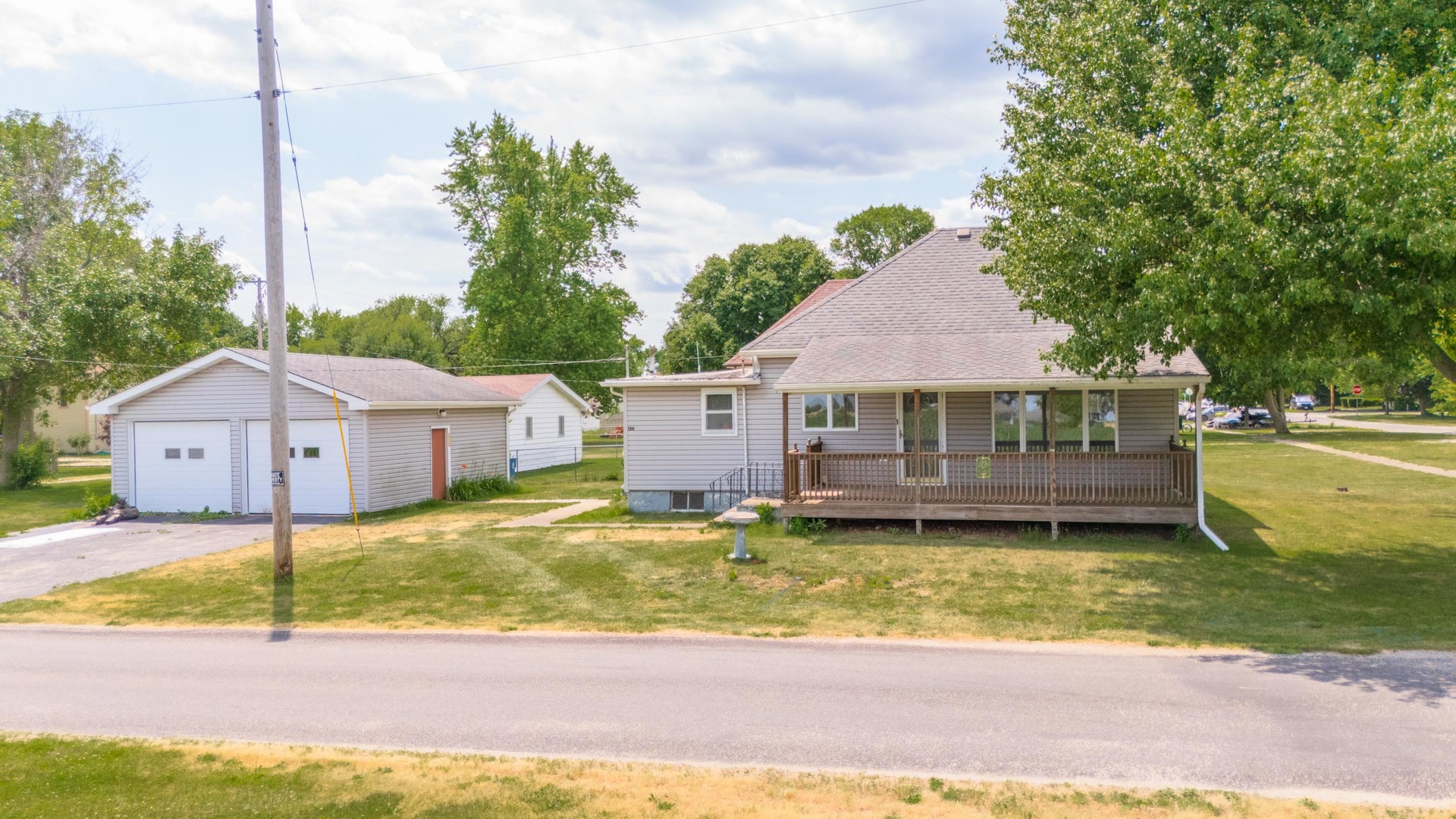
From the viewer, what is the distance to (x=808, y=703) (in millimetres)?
7734

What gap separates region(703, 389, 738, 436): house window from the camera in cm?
2039

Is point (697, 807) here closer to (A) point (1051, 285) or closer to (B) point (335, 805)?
(B) point (335, 805)

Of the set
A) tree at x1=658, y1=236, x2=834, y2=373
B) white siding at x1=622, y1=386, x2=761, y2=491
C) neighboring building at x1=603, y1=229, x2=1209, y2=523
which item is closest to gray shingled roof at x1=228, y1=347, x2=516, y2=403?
white siding at x1=622, y1=386, x2=761, y2=491

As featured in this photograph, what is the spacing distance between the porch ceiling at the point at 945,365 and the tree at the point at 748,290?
106 feet

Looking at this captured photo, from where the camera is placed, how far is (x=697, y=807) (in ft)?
18.6

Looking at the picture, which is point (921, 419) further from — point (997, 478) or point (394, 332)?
point (394, 332)

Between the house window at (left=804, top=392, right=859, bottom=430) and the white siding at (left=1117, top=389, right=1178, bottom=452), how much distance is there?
17.3 ft

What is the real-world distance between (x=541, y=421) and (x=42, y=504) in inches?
646

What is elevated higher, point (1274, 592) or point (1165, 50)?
point (1165, 50)

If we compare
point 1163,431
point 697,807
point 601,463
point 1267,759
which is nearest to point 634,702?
point 697,807

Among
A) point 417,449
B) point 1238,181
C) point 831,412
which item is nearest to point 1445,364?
point 1238,181

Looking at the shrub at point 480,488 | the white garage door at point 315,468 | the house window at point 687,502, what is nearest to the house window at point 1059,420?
the house window at point 687,502

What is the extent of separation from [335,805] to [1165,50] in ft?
45.4

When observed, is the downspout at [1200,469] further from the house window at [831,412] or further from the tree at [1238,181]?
the house window at [831,412]
